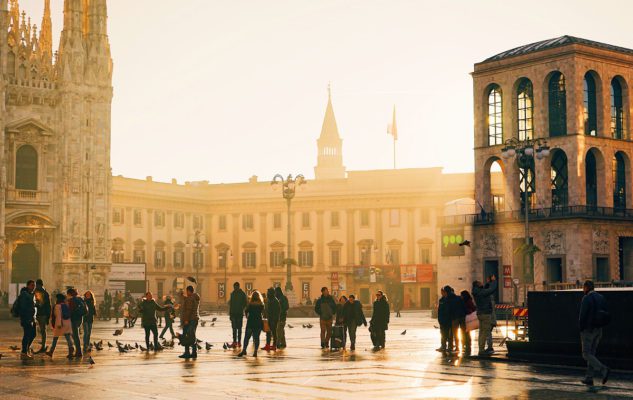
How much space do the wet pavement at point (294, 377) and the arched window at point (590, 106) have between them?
37.7 meters

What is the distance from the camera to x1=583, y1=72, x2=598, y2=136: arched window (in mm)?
61281

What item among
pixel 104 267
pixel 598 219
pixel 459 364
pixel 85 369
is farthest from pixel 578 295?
pixel 104 267

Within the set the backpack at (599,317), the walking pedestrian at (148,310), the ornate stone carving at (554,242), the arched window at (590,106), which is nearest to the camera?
the backpack at (599,317)

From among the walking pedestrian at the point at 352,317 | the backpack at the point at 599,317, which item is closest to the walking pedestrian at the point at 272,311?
the walking pedestrian at the point at 352,317

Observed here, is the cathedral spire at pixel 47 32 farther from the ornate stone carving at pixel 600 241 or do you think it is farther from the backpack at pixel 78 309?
the backpack at pixel 78 309

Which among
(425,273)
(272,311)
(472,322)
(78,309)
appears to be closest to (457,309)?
(472,322)

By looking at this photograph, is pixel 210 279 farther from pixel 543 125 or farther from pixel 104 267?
pixel 543 125

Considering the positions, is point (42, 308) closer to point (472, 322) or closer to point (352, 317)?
point (352, 317)

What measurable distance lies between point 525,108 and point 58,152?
29996mm

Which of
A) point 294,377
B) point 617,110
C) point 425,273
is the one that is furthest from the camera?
point 425,273

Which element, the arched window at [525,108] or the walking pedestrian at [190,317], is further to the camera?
the arched window at [525,108]

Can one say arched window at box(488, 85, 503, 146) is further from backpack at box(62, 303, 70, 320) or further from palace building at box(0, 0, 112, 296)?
backpack at box(62, 303, 70, 320)

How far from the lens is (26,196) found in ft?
210

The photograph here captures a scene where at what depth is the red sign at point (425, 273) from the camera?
96.9m
